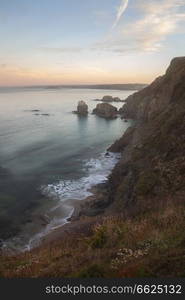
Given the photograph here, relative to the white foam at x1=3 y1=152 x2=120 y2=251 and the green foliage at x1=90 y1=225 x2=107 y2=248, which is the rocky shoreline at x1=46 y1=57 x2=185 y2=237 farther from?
the green foliage at x1=90 y1=225 x2=107 y2=248

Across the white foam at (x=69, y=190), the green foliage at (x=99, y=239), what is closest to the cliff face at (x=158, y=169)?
the white foam at (x=69, y=190)

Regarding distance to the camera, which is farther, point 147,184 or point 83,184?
point 83,184

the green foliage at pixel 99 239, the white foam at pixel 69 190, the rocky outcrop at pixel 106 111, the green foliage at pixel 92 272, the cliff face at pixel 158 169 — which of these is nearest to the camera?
the green foliage at pixel 92 272

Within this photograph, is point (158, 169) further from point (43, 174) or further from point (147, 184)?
point (43, 174)

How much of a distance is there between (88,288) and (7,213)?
2518cm

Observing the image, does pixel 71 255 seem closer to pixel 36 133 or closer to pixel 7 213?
pixel 7 213

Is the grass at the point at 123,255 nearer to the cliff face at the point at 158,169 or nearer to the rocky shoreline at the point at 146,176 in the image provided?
the cliff face at the point at 158,169

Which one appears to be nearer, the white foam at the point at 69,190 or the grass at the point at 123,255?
the grass at the point at 123,255

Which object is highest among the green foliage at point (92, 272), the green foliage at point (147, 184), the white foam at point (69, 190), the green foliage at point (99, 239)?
the green foliage at point (92, 272)

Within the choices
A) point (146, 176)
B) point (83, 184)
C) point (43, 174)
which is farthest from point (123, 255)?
point (43, 174)

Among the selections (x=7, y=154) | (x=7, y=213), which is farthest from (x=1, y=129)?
(x=7, y=213)

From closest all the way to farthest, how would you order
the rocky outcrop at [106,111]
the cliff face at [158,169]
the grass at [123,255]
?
the grass at [123,255] → the cliff face at [158,169] → the rocky outcrop at [106,111]

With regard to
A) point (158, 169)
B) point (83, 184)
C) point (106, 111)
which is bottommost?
point (83, 184)

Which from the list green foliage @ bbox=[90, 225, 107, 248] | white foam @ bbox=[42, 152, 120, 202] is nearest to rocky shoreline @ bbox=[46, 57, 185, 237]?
white foam @ bbox=[42, 152, 120, 202]
